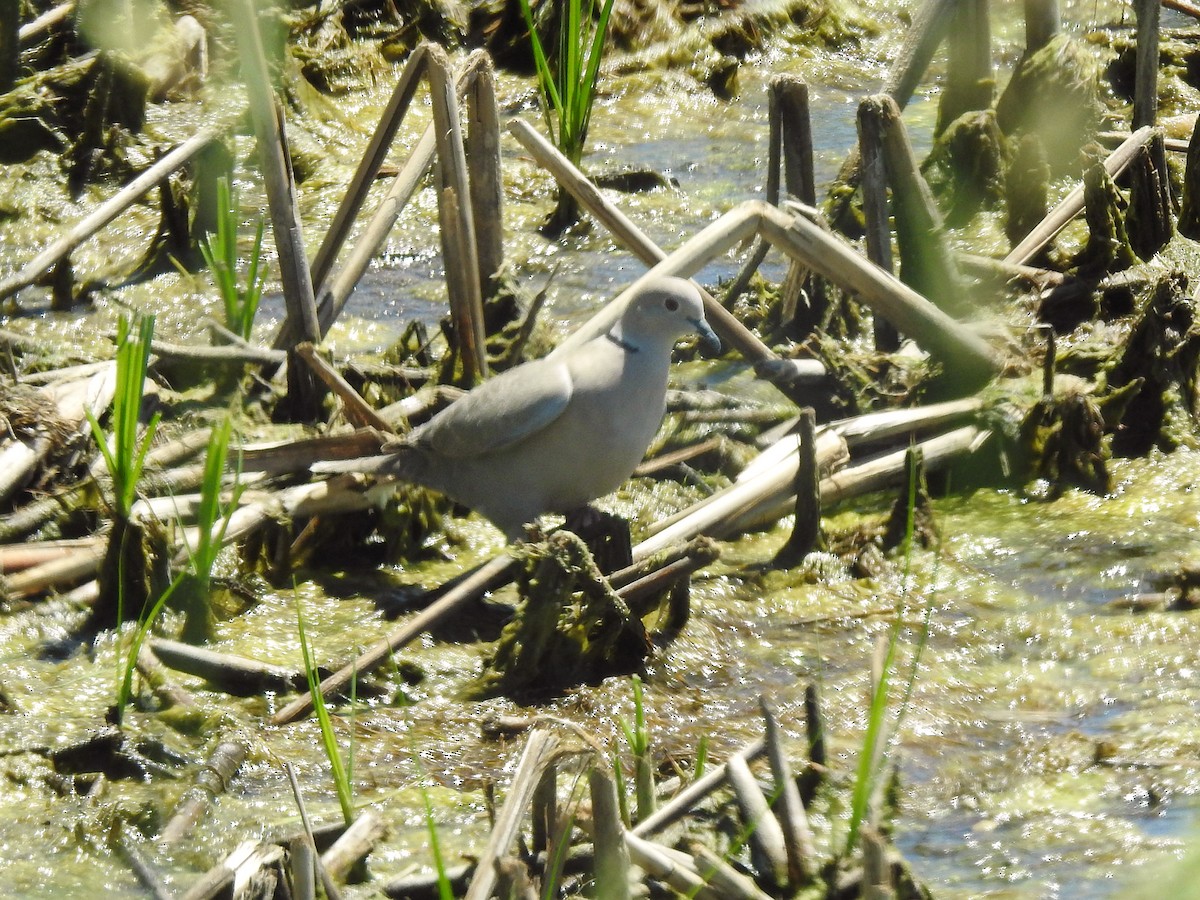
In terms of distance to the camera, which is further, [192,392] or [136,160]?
[136,160]

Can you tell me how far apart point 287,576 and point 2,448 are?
1.00 metres

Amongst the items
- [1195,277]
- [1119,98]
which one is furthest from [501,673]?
[1119,98]

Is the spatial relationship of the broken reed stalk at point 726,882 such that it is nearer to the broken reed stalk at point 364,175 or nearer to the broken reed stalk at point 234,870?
the broken reed stalk at point 234,870

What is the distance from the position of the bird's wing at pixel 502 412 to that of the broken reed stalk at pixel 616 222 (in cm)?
114

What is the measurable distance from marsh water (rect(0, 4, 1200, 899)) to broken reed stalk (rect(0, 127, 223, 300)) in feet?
6.55

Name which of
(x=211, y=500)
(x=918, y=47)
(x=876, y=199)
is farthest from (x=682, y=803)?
(x=918, y=47)

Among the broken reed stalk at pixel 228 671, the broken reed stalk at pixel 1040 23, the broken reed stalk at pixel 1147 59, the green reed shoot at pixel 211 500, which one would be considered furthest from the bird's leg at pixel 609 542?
the broken reed stalk at pixel 1040 23

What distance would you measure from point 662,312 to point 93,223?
2.59 m

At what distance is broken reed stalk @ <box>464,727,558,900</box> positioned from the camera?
2.30m

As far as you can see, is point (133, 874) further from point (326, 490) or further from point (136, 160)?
point (136, 160)

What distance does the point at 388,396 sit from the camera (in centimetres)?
552

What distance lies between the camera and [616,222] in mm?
5605

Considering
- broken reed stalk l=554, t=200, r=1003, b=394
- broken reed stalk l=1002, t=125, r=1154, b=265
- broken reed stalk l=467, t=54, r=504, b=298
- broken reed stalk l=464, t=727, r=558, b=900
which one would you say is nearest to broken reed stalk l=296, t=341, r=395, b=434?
broken reed stalk l=554, t=200, r=1003, b=394

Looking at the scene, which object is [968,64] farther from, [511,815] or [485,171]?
[511,815]
